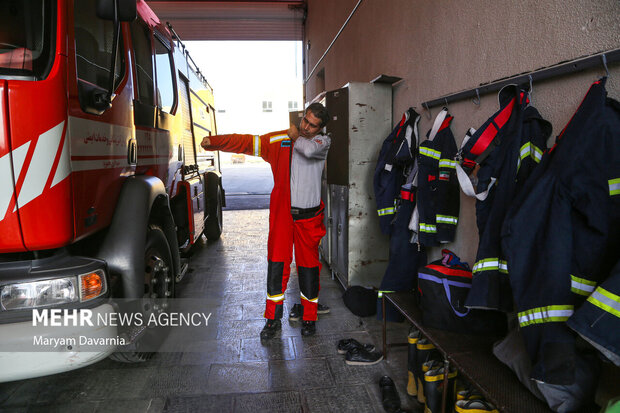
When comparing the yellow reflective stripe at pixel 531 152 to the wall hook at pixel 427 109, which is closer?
the yellow reflective stripe at pixel 531 152

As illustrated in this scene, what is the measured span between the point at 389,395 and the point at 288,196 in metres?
1.63

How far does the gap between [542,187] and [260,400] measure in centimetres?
195

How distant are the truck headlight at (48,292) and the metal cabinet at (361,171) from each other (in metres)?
2.59

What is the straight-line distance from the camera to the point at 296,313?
3.68 meters

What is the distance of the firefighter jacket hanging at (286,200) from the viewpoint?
3.24m

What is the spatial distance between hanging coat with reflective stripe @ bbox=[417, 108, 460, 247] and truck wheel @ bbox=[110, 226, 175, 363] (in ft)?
6.40

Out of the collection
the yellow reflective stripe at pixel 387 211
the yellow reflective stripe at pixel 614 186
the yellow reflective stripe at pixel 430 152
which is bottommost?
the yellow reflective stripe at pixel 387 211

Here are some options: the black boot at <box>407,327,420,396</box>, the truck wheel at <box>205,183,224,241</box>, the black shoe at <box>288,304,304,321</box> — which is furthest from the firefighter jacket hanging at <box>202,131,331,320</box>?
the truck wheel at <box>205,183,224,241</box>

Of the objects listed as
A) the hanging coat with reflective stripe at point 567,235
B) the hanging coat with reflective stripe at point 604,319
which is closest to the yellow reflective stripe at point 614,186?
the hanging coat with reflective stripe at point 567,235

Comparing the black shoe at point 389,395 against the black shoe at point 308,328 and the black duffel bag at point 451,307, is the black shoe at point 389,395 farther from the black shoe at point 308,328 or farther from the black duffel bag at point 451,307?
the black shoe at point 308,328

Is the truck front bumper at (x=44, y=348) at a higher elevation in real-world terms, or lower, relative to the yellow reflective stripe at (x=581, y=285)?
lower

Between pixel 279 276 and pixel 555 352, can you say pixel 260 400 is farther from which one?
pixel 555 352

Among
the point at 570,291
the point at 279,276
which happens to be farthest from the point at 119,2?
the point at 570,291

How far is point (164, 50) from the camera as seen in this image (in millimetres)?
3832
